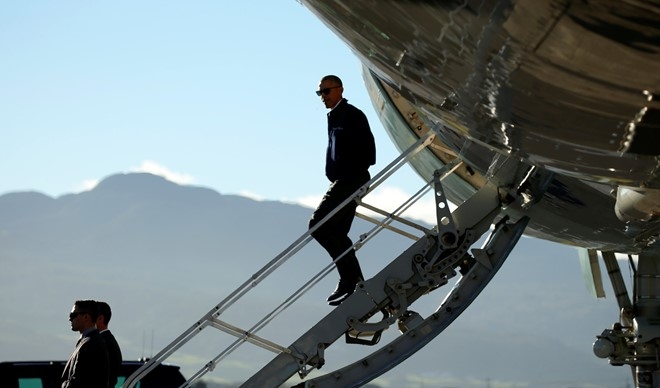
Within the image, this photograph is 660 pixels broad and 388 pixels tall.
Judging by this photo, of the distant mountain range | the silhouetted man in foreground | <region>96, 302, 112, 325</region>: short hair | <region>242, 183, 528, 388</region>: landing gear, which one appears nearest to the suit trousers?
the silhouetted man in foreground

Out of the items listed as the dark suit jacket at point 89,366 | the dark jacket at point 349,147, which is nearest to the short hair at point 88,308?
the dark suit jacket at point 89,366

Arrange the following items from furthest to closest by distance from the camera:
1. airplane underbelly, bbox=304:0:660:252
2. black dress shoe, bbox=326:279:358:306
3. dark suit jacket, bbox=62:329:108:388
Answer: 1. black dress shoe, bbox=326:279:358:306
2. dark suit jacket, bbox=62:329:108:388
3. airplane underbelly, bbox=304:0:660:252

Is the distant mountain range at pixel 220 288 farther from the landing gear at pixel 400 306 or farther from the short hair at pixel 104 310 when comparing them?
the short hair at pixel 104 310

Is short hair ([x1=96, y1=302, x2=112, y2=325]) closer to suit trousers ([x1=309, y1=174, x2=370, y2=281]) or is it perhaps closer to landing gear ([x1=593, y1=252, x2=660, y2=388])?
suit trousers ([x1=309, y1=174, x2=370, y2=281])

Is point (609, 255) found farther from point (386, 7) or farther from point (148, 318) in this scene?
point (148, 318)

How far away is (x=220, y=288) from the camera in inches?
6388

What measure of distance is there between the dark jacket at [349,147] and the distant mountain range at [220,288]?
40613mm

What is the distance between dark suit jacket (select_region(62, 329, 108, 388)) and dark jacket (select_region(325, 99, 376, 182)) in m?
2.24

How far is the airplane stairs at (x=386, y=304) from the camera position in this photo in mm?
9945

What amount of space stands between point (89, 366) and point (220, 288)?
154 metres

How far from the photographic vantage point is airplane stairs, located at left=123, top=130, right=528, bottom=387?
995 cm

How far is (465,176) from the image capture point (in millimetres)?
12602

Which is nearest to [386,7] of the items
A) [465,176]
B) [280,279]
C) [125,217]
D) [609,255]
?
[465,176]

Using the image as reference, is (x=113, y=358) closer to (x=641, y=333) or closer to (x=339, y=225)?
Result: (x=339, y=225)
